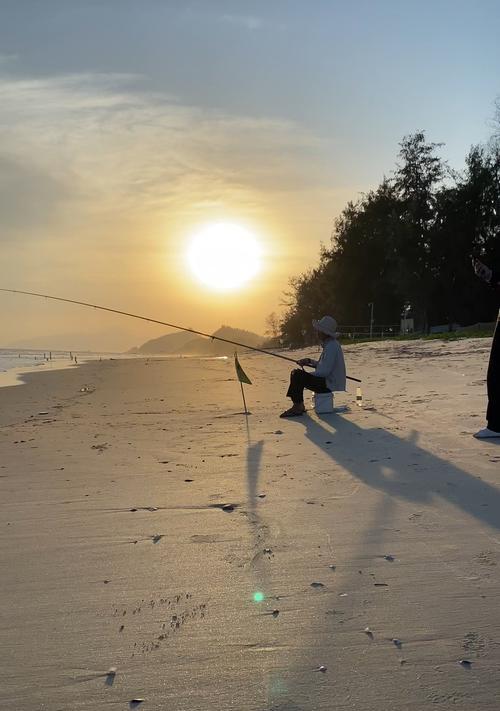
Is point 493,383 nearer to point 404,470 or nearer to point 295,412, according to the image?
point 404,470

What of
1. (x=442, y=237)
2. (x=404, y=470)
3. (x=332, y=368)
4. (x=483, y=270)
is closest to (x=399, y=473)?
(x=404, y=470)

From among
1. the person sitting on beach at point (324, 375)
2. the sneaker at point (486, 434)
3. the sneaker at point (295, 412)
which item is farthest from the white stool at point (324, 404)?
the sneaker at point (486, 434)

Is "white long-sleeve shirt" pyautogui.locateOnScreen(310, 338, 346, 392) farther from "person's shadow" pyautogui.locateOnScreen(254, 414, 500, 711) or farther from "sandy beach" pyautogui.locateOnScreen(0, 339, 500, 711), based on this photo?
"sandy beach" pyautogui.locateOnScreen(0, 339, 500, 711)

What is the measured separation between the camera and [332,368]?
8055mm

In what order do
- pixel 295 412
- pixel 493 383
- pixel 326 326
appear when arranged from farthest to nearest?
pixel 326 326 → pixel 295 412 → pixel 493 383

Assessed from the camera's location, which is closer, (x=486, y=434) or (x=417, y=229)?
(x=486, y=434)

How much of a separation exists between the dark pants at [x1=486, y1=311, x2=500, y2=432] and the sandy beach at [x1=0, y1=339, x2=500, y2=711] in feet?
0.91

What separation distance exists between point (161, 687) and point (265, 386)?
10.4m

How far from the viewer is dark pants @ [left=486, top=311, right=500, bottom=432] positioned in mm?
5758

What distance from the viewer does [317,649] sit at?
2.24 meters

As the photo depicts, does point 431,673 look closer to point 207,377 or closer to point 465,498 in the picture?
point 465,498

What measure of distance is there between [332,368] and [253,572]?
5.30 metres

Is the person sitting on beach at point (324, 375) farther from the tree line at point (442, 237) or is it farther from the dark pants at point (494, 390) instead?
the tree line at point (442, 237)

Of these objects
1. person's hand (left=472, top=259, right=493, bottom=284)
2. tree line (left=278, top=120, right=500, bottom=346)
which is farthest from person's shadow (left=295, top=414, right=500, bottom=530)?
tree line (left=278, top=120, right=500, bottom=346)
